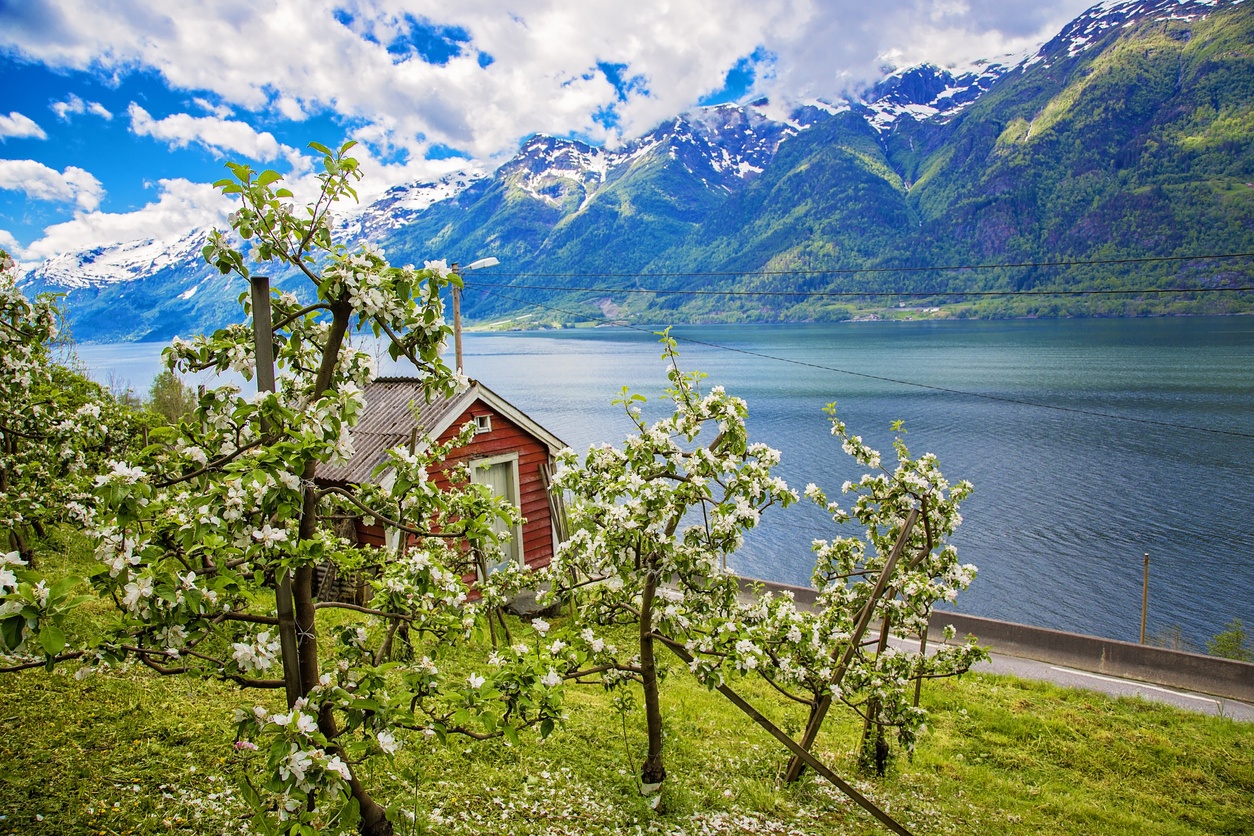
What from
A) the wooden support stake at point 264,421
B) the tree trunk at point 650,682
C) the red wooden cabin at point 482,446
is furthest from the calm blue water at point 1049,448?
the wooden support stake at point 264,421

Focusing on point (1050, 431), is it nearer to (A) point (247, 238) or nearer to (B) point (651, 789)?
(B) point (651, 789)

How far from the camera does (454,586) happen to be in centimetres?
473

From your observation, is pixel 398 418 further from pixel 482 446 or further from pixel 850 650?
pixel 850 650

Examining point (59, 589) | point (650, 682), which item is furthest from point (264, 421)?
point (650, 682)

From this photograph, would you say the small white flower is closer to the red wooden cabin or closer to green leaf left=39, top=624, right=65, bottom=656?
green leaf left=39, top=624, right=65, bottom=656

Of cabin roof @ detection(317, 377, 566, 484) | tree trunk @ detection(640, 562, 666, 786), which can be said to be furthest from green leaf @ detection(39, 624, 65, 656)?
cabin roof @ detection(317, 377, 566, 484)

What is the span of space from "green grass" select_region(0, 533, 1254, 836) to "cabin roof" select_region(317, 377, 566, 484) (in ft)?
16.8

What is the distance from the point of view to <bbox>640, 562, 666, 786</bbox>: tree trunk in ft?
22.4

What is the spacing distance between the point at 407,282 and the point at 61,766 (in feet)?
18.6

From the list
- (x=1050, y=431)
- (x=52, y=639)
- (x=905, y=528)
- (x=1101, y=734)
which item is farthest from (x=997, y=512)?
(x=52, y=639)

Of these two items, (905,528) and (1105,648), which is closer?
(905,528)

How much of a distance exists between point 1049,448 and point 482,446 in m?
42.4

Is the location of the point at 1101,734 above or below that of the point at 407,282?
below

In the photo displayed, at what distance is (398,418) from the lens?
15711 millimetres
